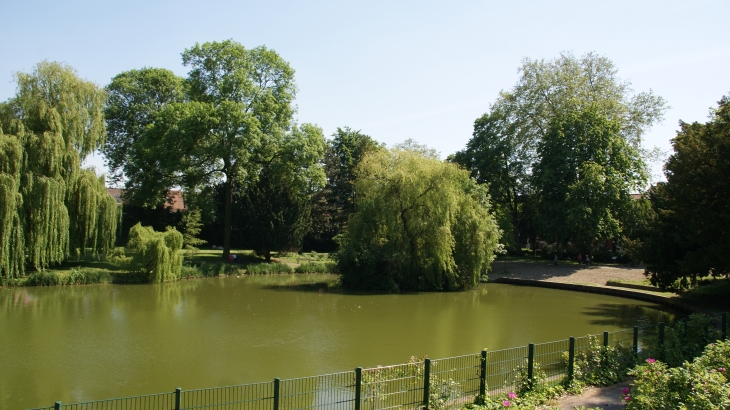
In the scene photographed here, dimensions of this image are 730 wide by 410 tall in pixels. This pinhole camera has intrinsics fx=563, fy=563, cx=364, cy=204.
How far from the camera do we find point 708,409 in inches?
258

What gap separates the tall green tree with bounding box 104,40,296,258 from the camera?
121 ft

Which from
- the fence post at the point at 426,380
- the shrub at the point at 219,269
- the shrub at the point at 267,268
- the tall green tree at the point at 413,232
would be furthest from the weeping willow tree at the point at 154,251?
the fence post at the point at 426,380

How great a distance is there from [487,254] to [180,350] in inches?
815

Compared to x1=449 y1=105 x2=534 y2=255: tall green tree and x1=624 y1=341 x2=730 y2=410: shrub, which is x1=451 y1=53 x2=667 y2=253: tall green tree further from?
x1=624 y1=341 x2=730 y2=410: shrub

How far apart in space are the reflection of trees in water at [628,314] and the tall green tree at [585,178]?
12.4 m

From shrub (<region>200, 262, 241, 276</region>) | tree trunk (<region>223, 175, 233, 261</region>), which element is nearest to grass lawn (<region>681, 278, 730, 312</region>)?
shrub (<region>200, 262, 241, 276</region>)

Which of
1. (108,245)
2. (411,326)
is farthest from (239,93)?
(411,326)

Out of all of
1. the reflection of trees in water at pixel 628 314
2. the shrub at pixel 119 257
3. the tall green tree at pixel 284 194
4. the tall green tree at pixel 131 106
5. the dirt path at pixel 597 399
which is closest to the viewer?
the dirt path at pixel 597 399

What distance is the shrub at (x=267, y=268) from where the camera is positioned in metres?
37.5

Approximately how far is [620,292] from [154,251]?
25089 mm

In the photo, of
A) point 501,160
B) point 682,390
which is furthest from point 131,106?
point 682,390

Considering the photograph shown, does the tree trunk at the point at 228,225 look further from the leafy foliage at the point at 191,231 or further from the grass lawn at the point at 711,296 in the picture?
the grass lawn at the point at 711,296

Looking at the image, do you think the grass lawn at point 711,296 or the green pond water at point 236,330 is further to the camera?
the grass lawn at point 711,296

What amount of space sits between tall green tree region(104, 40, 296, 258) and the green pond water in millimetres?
9925
